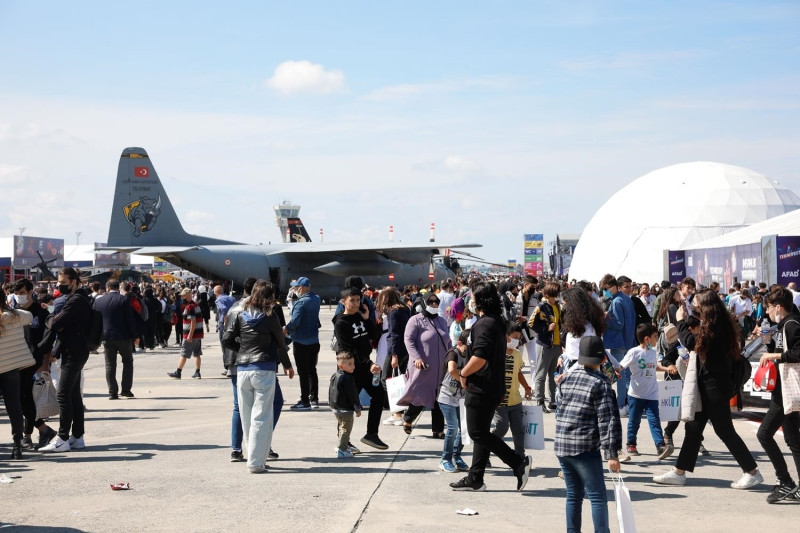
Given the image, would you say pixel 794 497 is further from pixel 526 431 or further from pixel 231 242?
pixel 231 242

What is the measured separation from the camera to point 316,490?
23.9 ft

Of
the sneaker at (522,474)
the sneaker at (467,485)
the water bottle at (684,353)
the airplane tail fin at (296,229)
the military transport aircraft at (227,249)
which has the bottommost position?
the sneaker at (467,485)

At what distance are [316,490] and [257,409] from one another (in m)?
1.04

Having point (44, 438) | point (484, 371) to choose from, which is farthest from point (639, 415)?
point (44, 438)

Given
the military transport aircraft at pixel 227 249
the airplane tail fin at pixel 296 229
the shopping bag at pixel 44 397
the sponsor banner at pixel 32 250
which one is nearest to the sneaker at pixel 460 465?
the shopping bag at pixel 44 397

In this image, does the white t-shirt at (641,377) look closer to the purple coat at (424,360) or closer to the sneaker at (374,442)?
the purple coat at (424,360)

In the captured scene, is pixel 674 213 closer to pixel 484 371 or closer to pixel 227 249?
pixel 227 249

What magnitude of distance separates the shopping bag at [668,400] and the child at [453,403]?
78.7 inches

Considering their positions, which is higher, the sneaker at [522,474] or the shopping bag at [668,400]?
the shopping bag at [668,400]

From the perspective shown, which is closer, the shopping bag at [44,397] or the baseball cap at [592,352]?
the baseball cap at [592,352]

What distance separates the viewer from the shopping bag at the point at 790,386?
6809 mm

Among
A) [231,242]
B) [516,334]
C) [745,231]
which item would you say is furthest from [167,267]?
[516,334]

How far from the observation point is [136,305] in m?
17.2

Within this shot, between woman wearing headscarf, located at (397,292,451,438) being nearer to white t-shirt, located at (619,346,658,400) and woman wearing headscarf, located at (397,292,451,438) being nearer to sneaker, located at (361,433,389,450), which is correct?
sneaker, located at (361,433,389,450)
